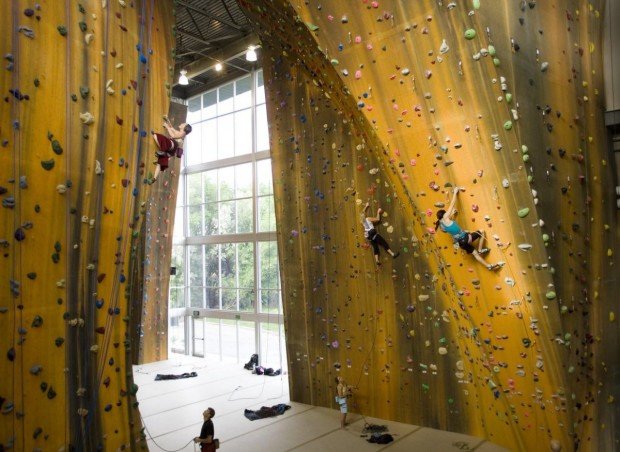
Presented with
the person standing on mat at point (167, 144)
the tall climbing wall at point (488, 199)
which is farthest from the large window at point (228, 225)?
the person standing on mat at point (167, 144)

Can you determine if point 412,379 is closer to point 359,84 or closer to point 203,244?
point 359,84

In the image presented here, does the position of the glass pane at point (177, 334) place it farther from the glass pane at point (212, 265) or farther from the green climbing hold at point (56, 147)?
the green climbing hold at point (56, 147)

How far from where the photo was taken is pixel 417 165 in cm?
478

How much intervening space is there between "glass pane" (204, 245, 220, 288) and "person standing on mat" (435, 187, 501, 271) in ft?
35.2

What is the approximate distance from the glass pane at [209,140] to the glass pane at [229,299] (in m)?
4.09

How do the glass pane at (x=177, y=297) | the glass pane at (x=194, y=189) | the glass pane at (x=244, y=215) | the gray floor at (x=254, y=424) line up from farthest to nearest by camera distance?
the glass pane at (x=177, y=297)
the glass pane at (x=194, y=189)
the glass pane at (x=244, y=215)
the gray floor at (x=254, y=424)

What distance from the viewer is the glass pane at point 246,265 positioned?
44.7ft

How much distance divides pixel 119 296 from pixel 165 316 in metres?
8.61

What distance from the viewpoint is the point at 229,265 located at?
14.2 metres

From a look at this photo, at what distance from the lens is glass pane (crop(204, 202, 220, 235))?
48.8 ft

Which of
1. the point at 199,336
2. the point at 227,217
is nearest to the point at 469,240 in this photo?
the point at 227,217

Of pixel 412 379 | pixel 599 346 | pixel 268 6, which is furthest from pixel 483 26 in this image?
pixel 412 379

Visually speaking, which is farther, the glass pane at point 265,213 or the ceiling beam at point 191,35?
the glass pane at point 265,213

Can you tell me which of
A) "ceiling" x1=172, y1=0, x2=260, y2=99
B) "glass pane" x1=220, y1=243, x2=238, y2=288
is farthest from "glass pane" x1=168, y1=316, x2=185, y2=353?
"ceiling" x1=172, y1=0, x2=260, y2=99
